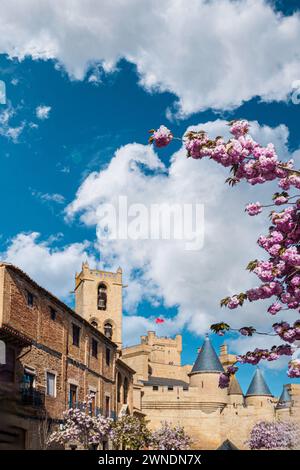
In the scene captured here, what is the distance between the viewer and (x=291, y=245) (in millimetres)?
11086

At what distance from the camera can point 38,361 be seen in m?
27.5

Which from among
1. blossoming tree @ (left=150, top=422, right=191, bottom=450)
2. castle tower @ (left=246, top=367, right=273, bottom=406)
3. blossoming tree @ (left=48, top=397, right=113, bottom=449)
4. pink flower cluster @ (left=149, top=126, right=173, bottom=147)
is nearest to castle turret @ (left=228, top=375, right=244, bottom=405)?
castle tower @ (left=246, top=367, right=273, bottom=406)

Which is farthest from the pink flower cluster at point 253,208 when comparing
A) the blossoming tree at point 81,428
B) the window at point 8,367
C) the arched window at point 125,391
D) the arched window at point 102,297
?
the arched window at point 102,297

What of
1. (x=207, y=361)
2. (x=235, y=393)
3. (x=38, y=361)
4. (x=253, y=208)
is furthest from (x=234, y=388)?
(x=253, y=208)

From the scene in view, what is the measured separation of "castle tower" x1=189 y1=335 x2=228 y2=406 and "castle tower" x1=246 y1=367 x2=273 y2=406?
9.89 m

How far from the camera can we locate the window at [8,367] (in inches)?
946

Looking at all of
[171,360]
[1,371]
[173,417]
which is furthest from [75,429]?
[171,360]

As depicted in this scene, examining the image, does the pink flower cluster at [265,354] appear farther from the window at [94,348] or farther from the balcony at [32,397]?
the window at [94,348]

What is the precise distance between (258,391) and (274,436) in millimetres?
19596

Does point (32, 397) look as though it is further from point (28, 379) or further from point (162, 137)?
point (162, 137)

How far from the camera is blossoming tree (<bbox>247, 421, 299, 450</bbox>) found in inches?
1925

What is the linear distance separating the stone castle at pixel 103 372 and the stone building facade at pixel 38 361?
46mm
